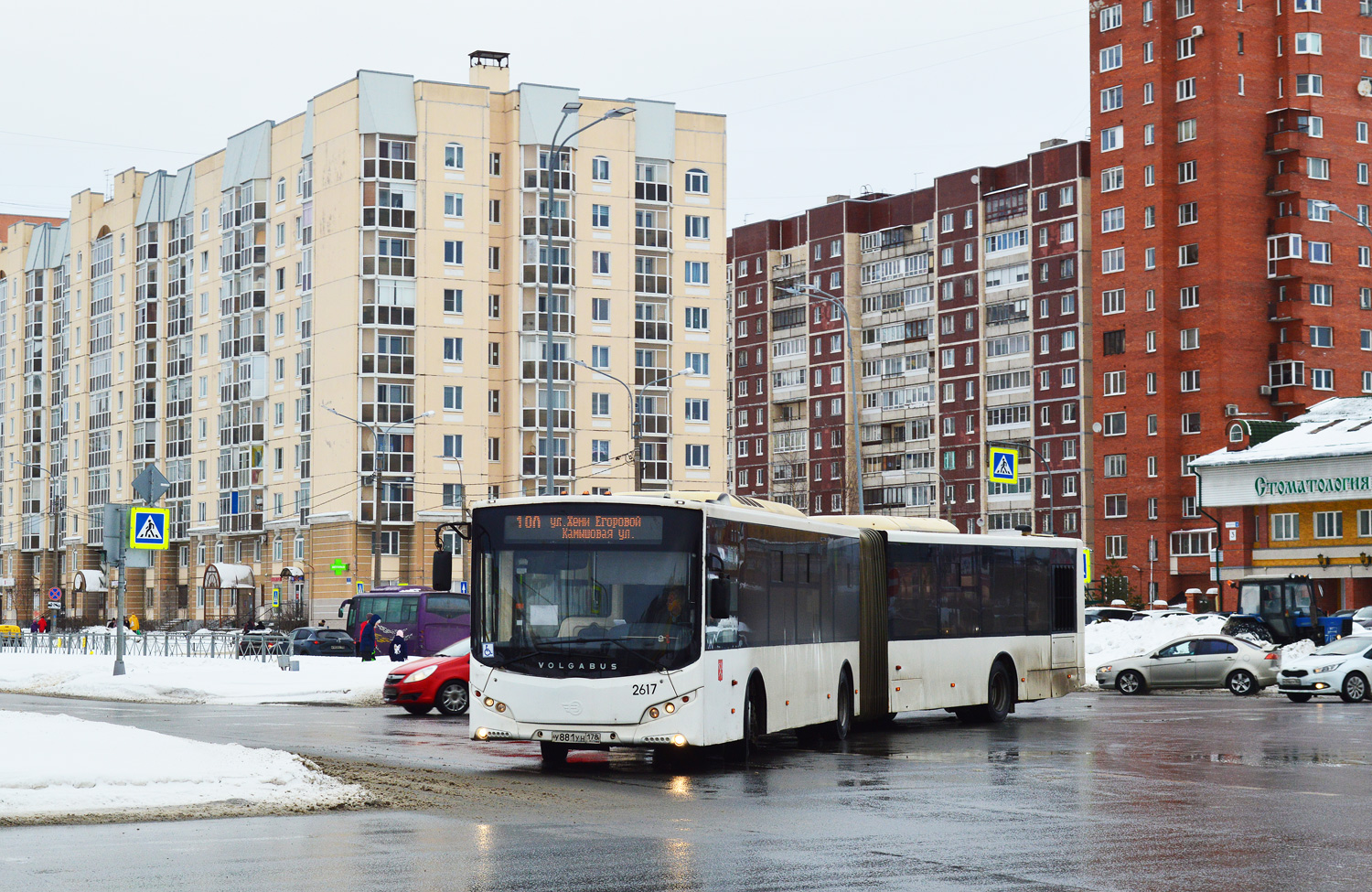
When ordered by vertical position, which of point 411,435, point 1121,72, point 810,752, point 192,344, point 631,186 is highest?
point 1121,72

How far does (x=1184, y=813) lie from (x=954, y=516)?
106m

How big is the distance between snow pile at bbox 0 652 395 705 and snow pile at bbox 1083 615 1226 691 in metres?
18.9

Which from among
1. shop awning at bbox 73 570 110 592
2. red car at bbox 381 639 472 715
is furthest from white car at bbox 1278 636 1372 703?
A: shop awning at bbox 73 570 110 592

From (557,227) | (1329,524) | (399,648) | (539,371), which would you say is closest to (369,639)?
(399,648)

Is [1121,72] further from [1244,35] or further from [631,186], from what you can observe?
[631,186]

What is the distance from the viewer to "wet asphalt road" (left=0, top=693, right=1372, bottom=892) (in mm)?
10914

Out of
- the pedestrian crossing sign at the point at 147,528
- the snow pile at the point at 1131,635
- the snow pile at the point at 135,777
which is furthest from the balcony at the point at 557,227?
the snow pile at the point at 135,777

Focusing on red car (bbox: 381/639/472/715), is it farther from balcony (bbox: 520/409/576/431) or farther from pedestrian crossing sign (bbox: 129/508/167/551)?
balcony (bbox: 520/409/576/431)

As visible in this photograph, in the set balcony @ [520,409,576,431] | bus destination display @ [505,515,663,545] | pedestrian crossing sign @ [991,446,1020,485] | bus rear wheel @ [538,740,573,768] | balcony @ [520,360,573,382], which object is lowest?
bus rear wheel @ [538,740,573,768]

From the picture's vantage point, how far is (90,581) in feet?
364

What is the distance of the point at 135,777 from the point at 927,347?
362 feet

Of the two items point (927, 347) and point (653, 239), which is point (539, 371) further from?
point (927, 347)

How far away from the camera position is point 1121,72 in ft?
328

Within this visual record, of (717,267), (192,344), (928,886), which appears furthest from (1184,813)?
(192,344)
